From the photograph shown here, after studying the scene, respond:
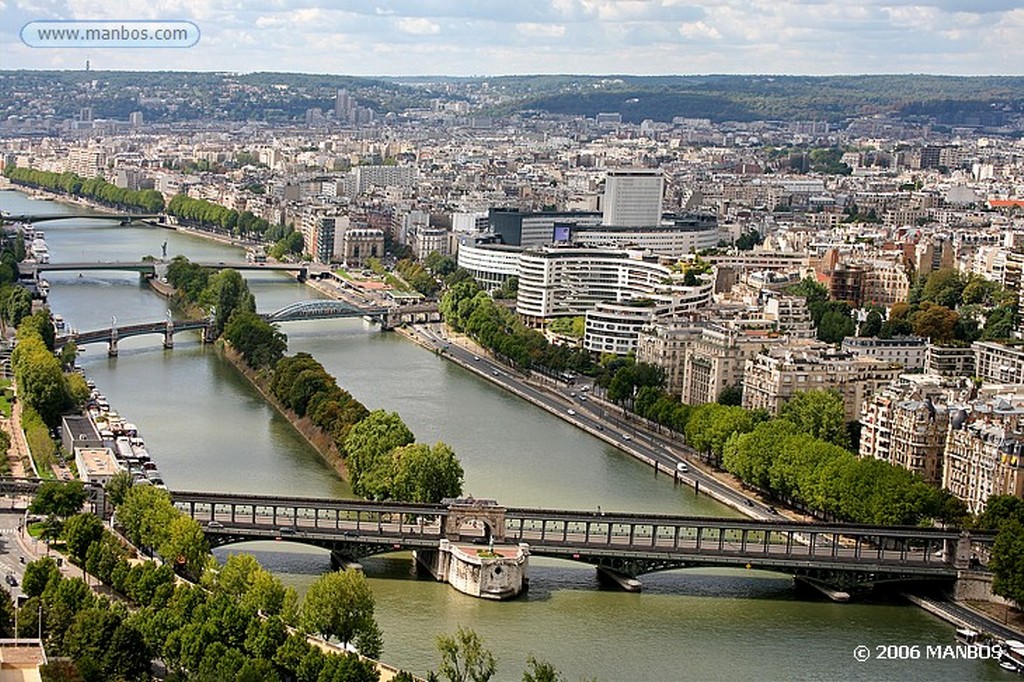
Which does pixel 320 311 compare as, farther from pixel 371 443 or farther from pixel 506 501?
pixel 506 501

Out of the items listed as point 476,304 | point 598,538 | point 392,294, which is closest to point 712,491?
point 598,538

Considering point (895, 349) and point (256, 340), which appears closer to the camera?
point (895, 349)

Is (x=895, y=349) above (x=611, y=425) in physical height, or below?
above

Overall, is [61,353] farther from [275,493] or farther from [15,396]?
[275,493]

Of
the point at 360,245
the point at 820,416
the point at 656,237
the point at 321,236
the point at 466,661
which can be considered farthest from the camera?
the point at 321,236

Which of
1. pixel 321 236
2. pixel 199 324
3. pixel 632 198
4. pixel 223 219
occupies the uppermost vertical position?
pixel 632 198

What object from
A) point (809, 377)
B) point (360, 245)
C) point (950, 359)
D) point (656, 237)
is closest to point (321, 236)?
point (360, 245)

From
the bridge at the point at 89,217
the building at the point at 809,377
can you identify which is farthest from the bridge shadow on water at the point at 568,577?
the bridge at the point at 89,217

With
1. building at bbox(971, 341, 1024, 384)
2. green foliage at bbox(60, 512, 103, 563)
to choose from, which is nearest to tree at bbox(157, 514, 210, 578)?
green foliage at bbox(60, 512, 103, 563)
